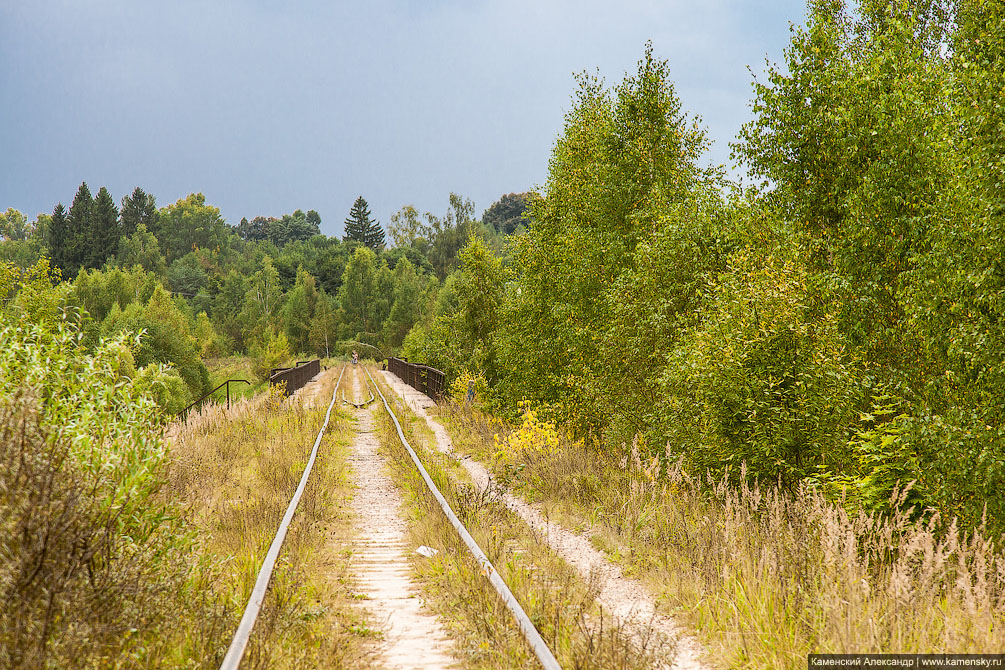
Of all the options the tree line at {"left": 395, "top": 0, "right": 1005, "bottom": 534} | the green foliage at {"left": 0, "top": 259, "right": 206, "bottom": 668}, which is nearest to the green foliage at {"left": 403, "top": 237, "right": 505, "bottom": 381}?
the tree line at {"left": 395, "top": 0, "right": 1005, "bottom": 534}

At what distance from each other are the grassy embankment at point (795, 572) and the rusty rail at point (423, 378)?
1817 cm

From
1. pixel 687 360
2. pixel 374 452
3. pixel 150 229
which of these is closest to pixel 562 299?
pixel 374 452

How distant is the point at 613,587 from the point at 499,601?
1478 millimetres

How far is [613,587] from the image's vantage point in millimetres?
6715

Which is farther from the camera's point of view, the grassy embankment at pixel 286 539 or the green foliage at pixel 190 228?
the green foliage at pixel 190 228

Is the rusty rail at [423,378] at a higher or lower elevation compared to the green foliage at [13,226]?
lower

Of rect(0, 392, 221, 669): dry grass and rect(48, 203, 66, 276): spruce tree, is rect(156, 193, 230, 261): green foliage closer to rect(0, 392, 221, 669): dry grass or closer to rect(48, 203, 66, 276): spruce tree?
rect(48, 203, 66, 276): spruce tree

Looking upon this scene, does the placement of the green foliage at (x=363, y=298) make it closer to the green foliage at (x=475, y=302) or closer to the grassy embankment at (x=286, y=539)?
the green foliage at (x=475, y=302)

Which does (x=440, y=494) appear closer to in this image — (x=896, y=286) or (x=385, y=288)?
(x=896, y=286)

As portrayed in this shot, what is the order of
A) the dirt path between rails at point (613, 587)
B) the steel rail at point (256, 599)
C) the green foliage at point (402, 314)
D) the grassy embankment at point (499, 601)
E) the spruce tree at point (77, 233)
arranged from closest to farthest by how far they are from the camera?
the steel rail at point (256, 599) → the grassy embankment at point (499, 601) → the dirt path between rails at point (613, 587) → the green foliage at point (402, 314) → the spruce tree at point (77, 233)

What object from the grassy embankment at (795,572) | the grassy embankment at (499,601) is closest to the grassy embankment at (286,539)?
the grassy embankment at (499,601)

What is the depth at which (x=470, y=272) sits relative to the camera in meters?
26.0

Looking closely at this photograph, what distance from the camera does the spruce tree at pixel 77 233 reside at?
13050cm

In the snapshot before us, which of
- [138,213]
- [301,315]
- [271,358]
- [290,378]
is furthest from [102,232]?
[290,378]
